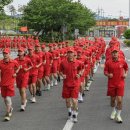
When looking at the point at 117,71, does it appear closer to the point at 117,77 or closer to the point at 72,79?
the point at 117,77

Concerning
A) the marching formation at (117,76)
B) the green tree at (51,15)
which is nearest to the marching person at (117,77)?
the marching formation at (117,76)

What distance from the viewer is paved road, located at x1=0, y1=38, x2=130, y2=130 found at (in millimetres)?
10523

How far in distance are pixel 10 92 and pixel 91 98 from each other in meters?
4.01

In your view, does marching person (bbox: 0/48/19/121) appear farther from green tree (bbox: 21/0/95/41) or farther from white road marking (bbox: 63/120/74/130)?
green tree (bbox: 21/0/95/41)

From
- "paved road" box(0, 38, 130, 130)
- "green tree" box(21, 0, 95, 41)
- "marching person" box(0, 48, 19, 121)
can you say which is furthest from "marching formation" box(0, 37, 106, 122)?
"green tree" box(21, 0, 95, 41)

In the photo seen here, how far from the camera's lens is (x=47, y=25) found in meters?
61.4

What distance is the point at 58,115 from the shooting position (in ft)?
38.9

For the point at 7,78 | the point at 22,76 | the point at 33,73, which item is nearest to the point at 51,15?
the point at 33,73

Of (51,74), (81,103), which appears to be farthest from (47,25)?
(81,103)

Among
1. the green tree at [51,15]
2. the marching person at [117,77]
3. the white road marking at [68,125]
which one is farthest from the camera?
the green tree at [51,15]

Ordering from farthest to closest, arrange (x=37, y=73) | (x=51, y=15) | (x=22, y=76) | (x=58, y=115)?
(x=51, y=15) < (x=37, y=73) < (x=22, y=76) < (x=58, y=115)

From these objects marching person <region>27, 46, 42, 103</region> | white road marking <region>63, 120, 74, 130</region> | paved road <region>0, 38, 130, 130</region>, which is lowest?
paved road <region>0, 38, 130, 130</region>

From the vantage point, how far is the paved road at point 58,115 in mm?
10523

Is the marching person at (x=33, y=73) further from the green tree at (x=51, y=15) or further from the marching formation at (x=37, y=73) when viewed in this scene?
the green tree at (x=51, y=15)
